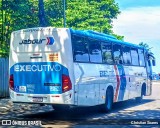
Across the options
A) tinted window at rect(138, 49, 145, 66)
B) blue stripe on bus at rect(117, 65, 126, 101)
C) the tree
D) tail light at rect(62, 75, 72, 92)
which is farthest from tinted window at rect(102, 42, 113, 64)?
the tree

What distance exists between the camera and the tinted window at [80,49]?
11815mm

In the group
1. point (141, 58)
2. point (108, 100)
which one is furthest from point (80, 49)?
point (141, 58)

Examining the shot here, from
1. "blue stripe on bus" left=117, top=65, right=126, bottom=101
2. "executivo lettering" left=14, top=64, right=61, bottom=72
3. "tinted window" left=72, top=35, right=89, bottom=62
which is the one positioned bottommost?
"blue stripe on bus" left=117, top=65, right=126, bottom=101

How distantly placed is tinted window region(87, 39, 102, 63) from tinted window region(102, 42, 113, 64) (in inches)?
16.7

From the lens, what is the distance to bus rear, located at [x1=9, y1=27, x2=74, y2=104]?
1149 cm

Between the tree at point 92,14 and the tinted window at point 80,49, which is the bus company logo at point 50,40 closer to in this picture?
the tinted window at point 80,49

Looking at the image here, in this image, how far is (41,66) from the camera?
1188cm

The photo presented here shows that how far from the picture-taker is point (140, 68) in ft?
61.7

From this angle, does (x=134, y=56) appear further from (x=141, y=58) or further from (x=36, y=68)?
(x=36, y=68)

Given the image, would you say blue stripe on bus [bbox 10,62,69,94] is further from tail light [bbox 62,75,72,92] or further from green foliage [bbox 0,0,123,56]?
green foliage [bbox 0,0,123,56]

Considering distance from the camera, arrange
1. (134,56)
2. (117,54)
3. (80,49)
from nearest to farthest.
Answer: (80,49) < (117,54) < (134,56)

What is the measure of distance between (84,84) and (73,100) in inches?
41.5

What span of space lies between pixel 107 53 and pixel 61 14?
2905cm

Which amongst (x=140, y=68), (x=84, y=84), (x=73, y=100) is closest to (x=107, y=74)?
(x=84, y=84)
